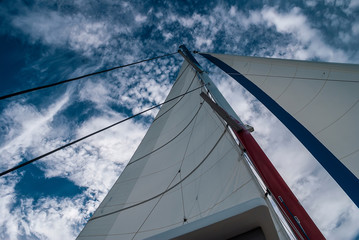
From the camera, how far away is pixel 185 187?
3113 millimetres

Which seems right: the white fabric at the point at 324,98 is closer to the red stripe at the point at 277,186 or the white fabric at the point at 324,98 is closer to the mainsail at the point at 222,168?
the mainsail at the point at 222,168

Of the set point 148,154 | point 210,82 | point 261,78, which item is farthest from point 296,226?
point 148,154

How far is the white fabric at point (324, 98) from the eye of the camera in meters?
2.00

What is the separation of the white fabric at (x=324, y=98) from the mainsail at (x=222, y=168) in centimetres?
1

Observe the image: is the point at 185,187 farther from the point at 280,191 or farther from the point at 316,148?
the point at 316,148

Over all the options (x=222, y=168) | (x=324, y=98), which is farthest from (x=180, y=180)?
(x=324, y=98)

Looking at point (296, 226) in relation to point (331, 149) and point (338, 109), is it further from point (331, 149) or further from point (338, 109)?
point (338, 109)

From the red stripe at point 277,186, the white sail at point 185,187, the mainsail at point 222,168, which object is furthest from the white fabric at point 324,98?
the white sail at point 185,187

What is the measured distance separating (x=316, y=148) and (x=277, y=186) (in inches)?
45.8

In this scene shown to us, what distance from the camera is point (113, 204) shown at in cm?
419

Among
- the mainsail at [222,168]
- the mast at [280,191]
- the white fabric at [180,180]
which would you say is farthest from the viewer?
the white fabric at [180,180]

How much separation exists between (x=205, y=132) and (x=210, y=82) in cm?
134

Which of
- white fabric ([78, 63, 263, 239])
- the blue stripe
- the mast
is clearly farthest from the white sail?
the blue stripe

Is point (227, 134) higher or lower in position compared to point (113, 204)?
lower
